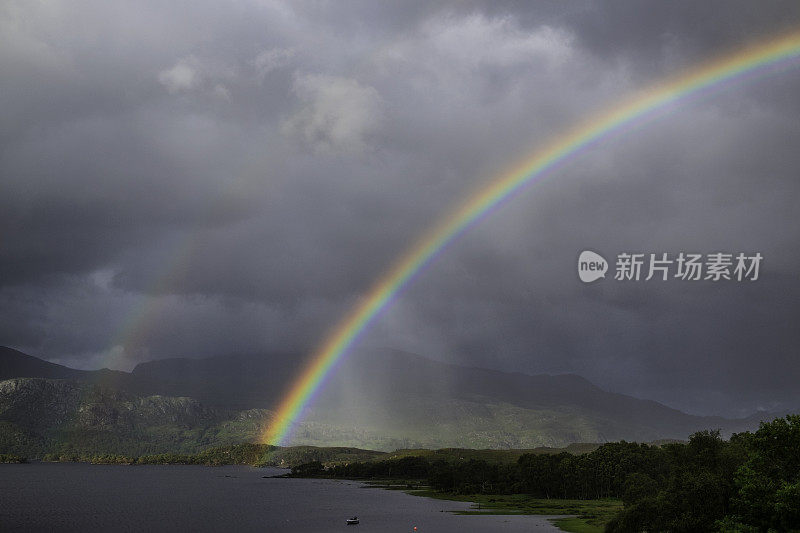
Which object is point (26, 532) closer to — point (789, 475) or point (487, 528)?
point (487, 528)

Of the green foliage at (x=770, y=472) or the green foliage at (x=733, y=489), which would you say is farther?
the green foliage at (x=733, y=489)

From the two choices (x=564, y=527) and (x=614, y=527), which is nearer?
(x=614, y=527)

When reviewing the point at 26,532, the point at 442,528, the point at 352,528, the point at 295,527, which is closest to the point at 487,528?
the point at 442,528

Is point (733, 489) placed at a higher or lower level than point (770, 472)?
lower

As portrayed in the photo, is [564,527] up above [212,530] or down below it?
above

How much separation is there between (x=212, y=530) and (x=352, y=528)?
4213cm

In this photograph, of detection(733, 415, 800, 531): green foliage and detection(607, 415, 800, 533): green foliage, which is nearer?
detection(733, 415, 800, 531): green foliage

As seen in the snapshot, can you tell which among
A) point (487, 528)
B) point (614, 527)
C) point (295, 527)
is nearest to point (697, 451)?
point (614, 527)

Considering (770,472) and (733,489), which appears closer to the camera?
(770,472)

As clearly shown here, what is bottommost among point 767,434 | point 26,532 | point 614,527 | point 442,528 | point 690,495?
point 26,532

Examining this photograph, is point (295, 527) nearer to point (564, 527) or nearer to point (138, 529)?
point (138, 529)

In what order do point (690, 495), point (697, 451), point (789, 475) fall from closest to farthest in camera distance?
point (789, 475)
point (690, 495)
point (697, 451)

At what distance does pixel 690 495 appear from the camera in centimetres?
11100

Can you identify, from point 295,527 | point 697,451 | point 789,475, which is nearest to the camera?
point 789,475
